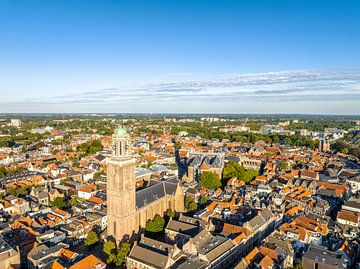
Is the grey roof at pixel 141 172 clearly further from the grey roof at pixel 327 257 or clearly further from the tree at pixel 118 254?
the grey roof at pixel 327 257

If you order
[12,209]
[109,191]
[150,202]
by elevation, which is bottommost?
[12,209]

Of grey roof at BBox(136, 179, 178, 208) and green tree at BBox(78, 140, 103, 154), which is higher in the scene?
grey roof at BBox(136, 179, 178, 208)

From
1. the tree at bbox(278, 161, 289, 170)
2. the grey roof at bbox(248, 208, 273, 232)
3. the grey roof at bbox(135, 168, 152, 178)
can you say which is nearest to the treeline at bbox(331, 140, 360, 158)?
the tree at bbox(278, 161, 289, 170)

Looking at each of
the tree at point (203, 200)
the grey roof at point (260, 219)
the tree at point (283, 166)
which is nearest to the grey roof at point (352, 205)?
the grey roof at point (260, 219)

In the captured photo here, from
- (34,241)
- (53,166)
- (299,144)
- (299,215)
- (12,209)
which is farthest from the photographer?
(299,144)

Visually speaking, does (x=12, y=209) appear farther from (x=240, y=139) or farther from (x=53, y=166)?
(x=240, y=139)

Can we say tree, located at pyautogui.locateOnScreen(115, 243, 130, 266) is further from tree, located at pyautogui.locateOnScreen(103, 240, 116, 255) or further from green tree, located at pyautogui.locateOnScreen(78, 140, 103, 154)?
green tree, located at pyautogui.locateOnScreen(78, 140, 103, 154)

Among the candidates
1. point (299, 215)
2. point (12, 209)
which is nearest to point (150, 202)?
point (299, 215)
